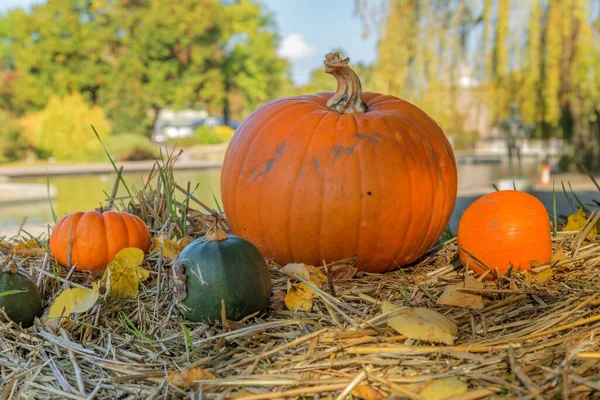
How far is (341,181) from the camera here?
6.05 feet

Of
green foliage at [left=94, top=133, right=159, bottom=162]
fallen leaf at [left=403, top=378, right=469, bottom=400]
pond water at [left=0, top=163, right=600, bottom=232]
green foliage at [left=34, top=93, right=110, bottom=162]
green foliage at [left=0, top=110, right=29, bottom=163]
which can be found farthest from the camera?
green foliage at [left=34, top=93, right=110, bottom=162]

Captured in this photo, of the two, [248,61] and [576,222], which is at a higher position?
[248,61]

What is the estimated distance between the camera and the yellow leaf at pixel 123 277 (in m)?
1.64

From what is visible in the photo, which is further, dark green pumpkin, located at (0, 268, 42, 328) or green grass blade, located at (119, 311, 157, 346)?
dark green pumpkin, located at (0, 268, 42, 328)

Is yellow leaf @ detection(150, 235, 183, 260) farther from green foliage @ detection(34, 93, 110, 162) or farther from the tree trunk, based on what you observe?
green foliage @ detection(34, 93, 110, 162)

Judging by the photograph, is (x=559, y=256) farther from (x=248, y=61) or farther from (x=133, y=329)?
(x=248, y=61)

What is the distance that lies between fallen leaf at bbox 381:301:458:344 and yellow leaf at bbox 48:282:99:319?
809mm

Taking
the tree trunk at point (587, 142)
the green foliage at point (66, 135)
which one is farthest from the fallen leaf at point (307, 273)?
the green foliage at point (66, 135)

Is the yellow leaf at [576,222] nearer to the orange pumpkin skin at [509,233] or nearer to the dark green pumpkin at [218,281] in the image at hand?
the orange pumpkin skin at [509,233]

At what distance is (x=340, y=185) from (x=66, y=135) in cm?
2439

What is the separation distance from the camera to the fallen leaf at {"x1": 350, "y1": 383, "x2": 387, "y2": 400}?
3.51 feet

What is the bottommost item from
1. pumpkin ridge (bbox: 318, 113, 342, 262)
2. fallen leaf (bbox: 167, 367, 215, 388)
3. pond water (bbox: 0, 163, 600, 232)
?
Answer: pond water (bbox: 0, 163, 600, 232)

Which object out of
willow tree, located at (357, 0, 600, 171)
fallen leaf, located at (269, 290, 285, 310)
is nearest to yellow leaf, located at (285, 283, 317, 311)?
fallen leaf, located at (269, 290, 285, 310)

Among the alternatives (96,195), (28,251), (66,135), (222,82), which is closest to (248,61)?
(222,82)
